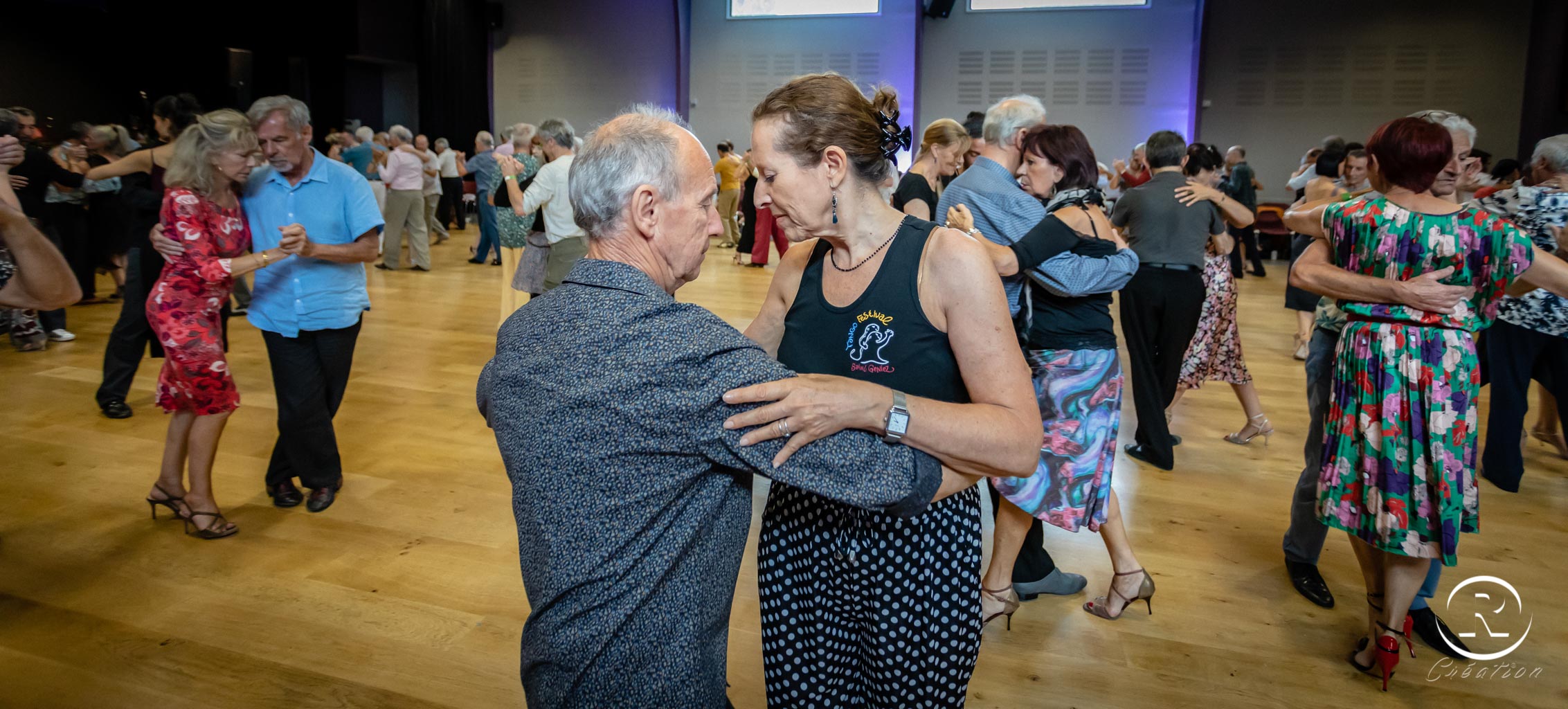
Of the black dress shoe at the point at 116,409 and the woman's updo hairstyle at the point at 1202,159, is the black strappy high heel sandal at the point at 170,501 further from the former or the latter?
the woman's updo hairstyle at the point at 1202,159

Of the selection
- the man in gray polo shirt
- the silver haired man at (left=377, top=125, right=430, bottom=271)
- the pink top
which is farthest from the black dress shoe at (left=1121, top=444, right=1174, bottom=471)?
the pink top

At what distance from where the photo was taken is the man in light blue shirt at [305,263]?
329cm

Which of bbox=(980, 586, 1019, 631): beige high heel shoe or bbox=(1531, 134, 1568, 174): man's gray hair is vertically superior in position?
bbox=(1531, 134, 1568, 174): man's gray hair

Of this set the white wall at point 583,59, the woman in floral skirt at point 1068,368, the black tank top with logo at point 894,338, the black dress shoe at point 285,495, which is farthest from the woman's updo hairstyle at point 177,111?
the white wall at point 583,59

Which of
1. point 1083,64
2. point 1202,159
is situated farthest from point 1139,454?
point 1083,64

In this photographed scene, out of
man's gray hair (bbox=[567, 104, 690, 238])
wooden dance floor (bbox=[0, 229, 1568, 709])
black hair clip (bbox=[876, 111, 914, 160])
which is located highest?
black hair clip (bbox=[876, 111, 914, 160])

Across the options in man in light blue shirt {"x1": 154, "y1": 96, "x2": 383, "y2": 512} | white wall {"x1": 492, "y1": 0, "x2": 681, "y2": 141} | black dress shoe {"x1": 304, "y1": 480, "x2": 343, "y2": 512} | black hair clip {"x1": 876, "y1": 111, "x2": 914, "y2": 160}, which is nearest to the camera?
black hair clip {"x1": 876, "y1": 111, "x2": 914, "y2": 160}

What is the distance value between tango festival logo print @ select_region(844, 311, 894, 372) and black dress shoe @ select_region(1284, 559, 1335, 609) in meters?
2.28

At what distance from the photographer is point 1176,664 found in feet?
8.48

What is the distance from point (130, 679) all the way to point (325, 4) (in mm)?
16116

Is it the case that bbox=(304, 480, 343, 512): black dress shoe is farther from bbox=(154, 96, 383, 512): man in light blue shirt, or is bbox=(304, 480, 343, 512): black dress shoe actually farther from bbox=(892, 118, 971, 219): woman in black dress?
bbox=(892, 118, 971, 219): woman in black dress

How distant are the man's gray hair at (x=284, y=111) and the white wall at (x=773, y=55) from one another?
13.8 meters

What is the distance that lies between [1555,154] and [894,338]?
11.5ft

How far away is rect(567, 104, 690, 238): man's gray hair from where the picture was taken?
1185 millimetres
